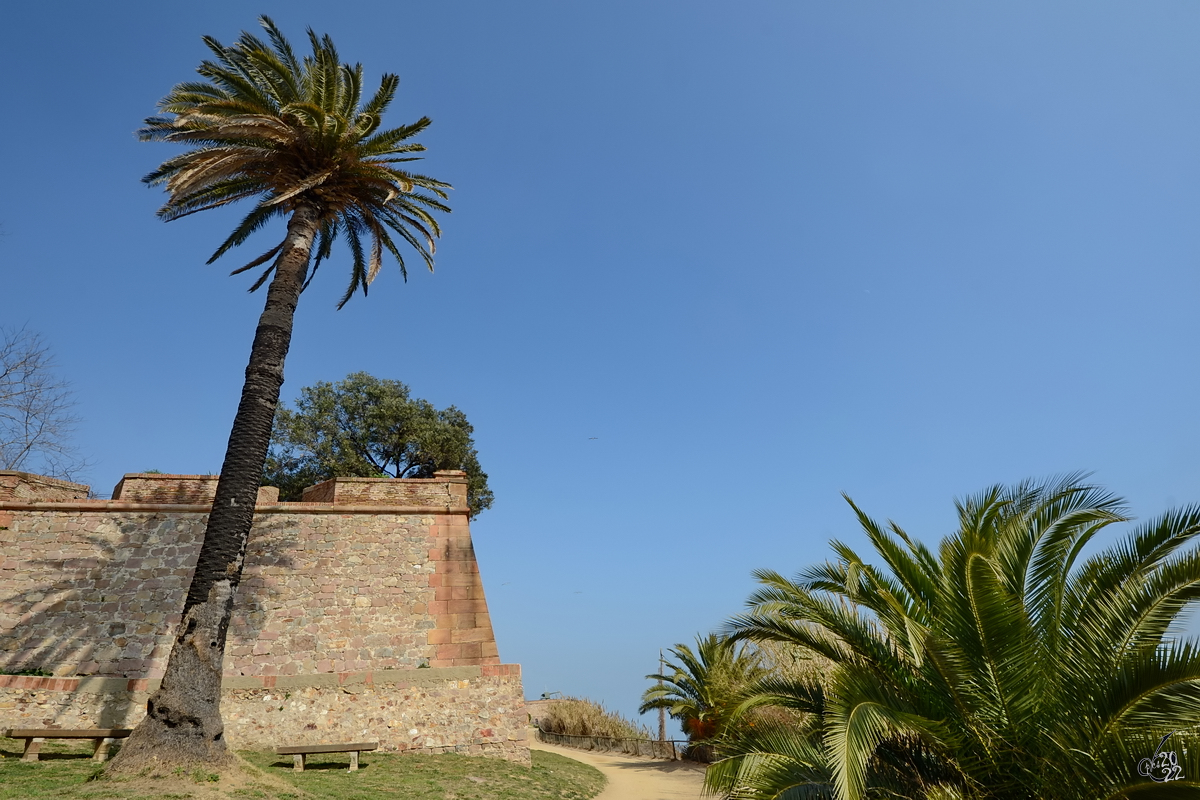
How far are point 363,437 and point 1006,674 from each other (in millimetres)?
26748

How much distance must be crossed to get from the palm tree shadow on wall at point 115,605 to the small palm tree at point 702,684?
1248 centimetres

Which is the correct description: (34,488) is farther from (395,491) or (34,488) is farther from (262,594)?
(395,491)

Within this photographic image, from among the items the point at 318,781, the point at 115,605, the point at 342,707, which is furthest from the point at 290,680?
the point at 115,605

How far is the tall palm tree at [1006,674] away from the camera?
17.6ft

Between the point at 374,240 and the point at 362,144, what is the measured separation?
89.1 inches

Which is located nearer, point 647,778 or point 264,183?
point 264,183

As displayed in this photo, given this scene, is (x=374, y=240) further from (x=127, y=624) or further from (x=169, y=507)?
(x=127, y=624)

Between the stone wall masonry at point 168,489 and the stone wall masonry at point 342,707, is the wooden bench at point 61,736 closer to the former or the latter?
the stone wall masonry at point 342,707

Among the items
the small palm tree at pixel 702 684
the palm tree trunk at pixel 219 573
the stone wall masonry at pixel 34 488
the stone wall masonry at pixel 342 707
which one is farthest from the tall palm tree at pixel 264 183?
the small palm tree at pixel 702 684

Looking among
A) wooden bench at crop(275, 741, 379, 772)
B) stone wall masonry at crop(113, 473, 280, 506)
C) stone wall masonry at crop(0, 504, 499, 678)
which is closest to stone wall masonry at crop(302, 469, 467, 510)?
stone wall masonry at crop(0, 504, 499, 678)

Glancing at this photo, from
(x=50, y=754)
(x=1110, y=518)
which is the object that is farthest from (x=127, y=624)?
(x=1110, y=518)

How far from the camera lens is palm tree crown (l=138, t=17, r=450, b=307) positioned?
12.0 meters

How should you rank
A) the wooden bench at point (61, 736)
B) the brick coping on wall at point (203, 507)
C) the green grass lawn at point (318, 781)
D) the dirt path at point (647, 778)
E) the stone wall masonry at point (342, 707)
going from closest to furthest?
the green grass lawn at point (318, 781)
the wooden bench at point (61, 736)
the stone wall masonry at point (342, 707)
the dirt path at point (647, 778)
the brick coping on wall at point (203, 507)

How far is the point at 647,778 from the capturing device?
16688 millimetres
